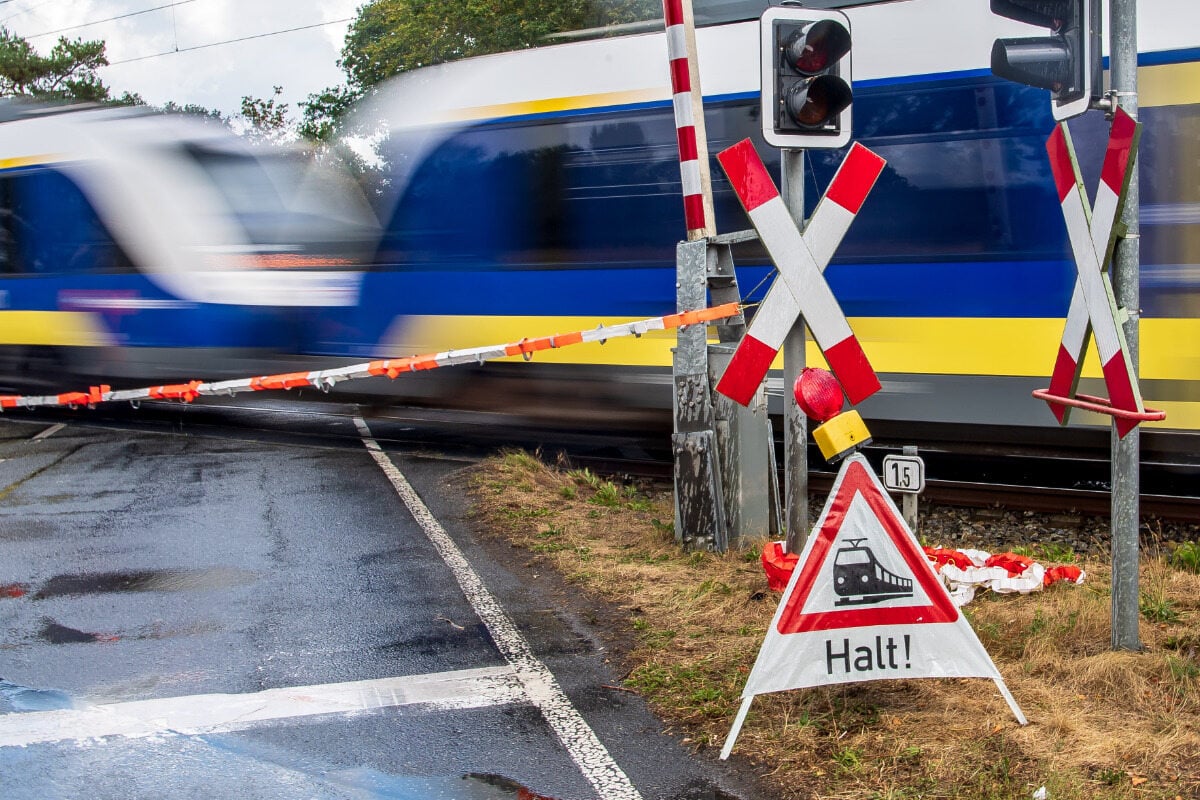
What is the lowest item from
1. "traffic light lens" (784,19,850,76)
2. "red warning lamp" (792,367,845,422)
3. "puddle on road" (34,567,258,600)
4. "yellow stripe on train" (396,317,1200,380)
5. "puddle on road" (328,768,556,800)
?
"puddle on road" (34,567,258,600)

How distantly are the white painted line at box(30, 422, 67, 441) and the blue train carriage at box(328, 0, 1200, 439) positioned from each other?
3.41 meters

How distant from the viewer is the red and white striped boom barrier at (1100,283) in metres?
4.43

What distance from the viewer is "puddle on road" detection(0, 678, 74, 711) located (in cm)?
488

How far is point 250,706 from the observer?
484cm

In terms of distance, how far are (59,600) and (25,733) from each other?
203 cm

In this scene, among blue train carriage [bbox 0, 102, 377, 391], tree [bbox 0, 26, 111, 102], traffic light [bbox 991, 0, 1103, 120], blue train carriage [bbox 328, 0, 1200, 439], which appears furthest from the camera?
tree [bbox 0, 26, 111, 102]

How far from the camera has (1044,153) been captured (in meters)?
8.95

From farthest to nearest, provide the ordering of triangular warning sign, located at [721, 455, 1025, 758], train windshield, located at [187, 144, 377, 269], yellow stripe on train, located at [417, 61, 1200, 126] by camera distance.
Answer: train windshield, located at [187, 144, 377, 269] → yellow stripe on train, located at [417, 61, 1200, 126] → triangular warning sign, located at [721, 455, 1025, 758]

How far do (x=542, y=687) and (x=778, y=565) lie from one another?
1.17 meters

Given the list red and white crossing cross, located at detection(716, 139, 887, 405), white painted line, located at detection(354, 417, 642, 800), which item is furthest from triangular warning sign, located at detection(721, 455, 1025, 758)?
red and white crossing cross, located at detection(716, 139, 887, 405)

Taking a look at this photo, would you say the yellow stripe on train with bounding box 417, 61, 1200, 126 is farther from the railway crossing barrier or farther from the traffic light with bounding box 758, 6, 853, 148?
the traffic light with bounding box 758, 6, 853, 148

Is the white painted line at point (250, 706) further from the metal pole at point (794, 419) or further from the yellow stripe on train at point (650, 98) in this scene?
the yellow stripe on train at point (650, 98)

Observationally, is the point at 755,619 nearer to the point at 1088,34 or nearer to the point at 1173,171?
the point at 1088,34

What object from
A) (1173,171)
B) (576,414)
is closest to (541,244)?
(576,414)
